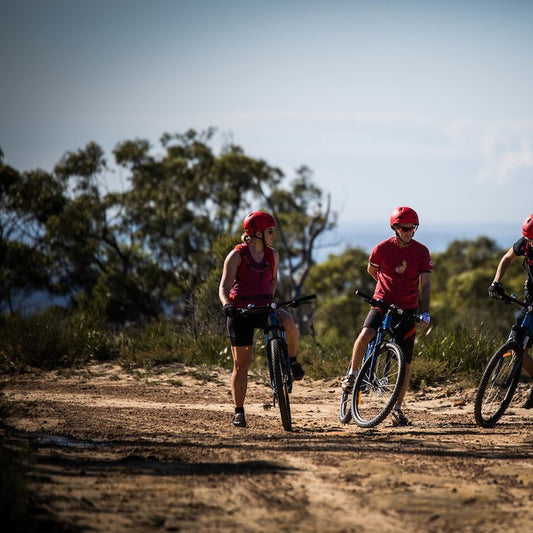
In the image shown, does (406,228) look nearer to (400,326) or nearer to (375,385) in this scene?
(400,326)

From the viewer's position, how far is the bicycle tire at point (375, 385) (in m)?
7.53

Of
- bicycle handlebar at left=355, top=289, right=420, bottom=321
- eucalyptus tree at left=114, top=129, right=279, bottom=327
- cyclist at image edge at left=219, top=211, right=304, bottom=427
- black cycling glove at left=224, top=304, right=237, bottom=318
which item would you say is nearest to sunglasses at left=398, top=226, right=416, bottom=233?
bicycle handlebar at left=355, top=289, right=420, bottom=321

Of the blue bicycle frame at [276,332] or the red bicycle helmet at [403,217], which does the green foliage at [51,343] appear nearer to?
the blue bicycle frame at [276,332]

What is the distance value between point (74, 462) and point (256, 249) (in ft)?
8.76

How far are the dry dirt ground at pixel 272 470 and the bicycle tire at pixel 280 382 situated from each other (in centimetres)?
21

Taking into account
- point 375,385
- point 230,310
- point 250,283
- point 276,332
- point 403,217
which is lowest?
point 375,385

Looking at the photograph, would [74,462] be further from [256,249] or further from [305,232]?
[305,232]

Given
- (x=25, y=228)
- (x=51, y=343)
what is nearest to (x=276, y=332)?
(x=51, y=343)

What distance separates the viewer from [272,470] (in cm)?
560

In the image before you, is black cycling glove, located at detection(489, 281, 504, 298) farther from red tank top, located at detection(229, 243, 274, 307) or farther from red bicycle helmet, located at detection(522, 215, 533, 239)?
red tank top, located at detection(229, 243, 274, 307)

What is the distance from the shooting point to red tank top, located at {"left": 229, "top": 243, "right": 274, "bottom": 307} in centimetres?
753

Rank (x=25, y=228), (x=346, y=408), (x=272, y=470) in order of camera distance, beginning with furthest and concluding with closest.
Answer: (x=25, y=228) → (x=346, y=408) → (x=272, y=470)

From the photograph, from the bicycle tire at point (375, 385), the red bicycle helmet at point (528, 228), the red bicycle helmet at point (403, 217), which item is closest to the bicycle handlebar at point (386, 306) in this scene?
the bicycle tire at point (375, 385)

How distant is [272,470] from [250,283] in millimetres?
2321
